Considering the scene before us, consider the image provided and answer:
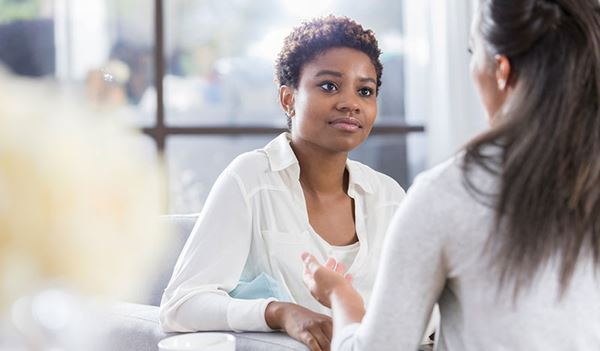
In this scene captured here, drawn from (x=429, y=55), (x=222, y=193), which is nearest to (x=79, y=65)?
(x=429, y=55)

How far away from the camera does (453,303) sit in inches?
42.9

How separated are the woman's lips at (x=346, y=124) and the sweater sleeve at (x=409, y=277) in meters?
0.75

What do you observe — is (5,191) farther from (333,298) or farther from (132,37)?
(132,37)

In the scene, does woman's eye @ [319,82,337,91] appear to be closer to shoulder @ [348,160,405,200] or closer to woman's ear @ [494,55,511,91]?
shoulder @ [348,160,405,200]

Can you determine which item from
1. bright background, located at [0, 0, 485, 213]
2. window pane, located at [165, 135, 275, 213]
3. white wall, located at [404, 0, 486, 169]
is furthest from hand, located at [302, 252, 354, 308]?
white wall, located at [404, 0, 486, 169]

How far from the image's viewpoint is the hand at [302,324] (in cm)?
142

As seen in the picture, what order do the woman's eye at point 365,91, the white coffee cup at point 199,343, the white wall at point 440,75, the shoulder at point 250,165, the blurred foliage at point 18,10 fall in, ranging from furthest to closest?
the white wall at point 440,75
the blurred foliage at point 18,10
the woman's eye at point 365,91
the shoulder at point 250,165
the white coffee cup at point 199,343

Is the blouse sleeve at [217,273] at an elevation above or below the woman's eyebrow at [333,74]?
below

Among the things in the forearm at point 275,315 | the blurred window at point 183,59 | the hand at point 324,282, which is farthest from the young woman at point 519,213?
the blurred window at point 183,59

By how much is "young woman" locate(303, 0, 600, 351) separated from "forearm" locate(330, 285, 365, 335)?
99 millimetres

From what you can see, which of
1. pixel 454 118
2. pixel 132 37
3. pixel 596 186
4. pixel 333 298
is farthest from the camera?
pixel 454 118

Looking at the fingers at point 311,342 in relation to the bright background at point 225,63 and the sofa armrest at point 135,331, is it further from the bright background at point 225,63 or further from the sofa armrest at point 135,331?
the bright background at point 225,63

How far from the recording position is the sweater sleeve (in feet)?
3.34

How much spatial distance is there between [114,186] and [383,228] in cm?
133
